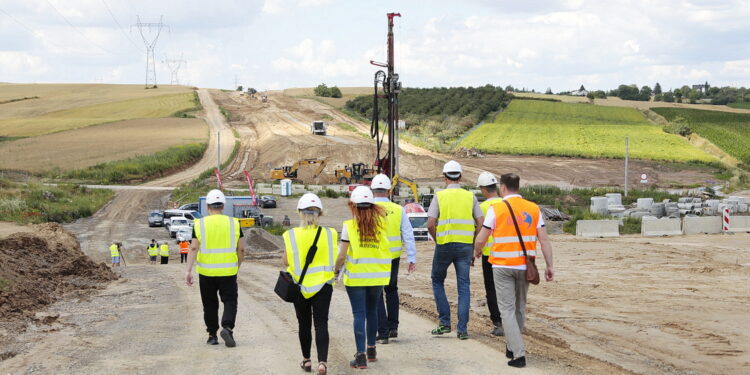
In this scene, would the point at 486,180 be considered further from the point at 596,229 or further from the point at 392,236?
the point at 596,229

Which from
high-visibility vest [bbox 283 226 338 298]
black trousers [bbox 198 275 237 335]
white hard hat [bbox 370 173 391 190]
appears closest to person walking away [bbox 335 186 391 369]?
high-visibility vest [bbox 283 226 338 298]

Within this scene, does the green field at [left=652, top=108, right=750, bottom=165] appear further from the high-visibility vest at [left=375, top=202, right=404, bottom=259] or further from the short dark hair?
the high-visibility vest at [left=375, top=202, right=404, bottom=259]

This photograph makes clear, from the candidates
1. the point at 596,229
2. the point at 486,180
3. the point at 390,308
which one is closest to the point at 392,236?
the point at 390,308

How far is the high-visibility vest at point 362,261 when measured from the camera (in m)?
8.51

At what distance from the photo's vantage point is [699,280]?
18266 mm

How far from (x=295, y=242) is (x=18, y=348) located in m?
4.24

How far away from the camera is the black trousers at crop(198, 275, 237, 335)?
387 inches

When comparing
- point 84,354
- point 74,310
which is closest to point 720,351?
point 84,354

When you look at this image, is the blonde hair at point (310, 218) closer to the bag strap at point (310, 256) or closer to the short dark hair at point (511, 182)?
the bag strap at point (310, 256)

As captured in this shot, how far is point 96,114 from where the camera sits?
117 m

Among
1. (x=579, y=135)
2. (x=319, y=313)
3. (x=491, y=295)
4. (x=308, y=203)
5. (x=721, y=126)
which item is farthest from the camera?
(x=721, y=126)

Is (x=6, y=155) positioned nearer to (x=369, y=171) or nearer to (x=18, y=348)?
(x=369, y=171)

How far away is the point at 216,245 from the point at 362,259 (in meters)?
2.08

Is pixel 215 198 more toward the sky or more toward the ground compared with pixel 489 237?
more toward the sky
